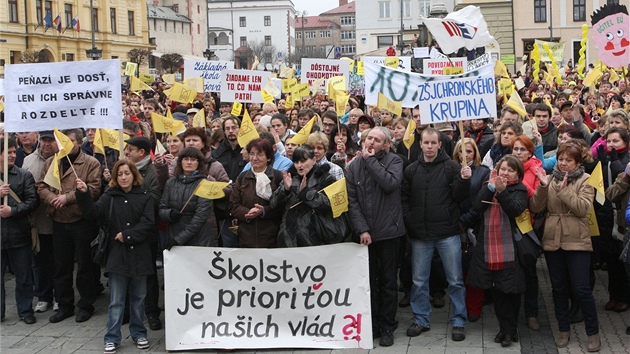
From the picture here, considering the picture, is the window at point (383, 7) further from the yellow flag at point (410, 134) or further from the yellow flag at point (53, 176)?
the yellow flag at point (53, 176)

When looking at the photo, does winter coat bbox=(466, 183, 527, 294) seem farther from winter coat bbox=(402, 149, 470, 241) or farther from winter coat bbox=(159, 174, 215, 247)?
winter coat bbox=(159, 174, 215, 247)

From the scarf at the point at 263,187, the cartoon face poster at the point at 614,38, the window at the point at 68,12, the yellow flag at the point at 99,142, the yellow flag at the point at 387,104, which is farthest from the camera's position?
the window at the point at 68,12

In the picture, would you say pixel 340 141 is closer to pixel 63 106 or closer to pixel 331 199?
pixel 331 199

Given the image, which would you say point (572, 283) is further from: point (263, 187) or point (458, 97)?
point (263, 187)

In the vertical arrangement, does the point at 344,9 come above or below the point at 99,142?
above

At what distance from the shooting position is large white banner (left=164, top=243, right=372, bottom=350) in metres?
7.11

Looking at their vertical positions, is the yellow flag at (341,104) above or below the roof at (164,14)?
below

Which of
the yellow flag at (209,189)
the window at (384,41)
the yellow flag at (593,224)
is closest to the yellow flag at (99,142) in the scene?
the yellow flag at (209,189)

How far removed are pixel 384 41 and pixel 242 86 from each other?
90393mm

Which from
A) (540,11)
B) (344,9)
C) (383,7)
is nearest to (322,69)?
(540,11)

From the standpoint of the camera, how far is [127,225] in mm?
7250

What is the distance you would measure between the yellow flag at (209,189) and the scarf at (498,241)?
7.88ft

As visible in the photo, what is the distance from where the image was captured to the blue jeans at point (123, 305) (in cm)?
711

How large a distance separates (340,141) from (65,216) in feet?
9.52
